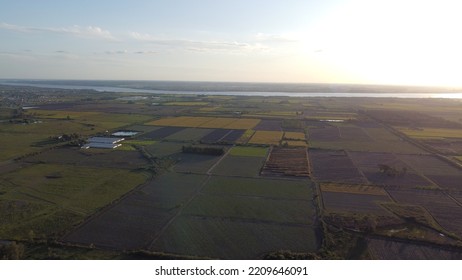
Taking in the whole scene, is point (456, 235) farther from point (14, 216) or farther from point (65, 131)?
point (65, 131)

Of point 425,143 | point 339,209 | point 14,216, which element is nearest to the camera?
point 14,216

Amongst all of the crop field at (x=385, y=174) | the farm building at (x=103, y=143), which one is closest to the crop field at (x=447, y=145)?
the crop field at (x=385, y=174)

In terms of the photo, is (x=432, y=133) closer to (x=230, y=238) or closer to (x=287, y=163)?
(x=287, y=163)

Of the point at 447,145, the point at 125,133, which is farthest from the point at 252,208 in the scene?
the point at 447,145

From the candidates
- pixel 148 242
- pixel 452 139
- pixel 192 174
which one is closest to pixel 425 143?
pixel 452 139

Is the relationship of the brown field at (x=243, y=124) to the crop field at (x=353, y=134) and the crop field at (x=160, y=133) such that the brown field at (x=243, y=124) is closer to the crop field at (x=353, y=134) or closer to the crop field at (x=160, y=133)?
the crop field at (x=160, y=133)
